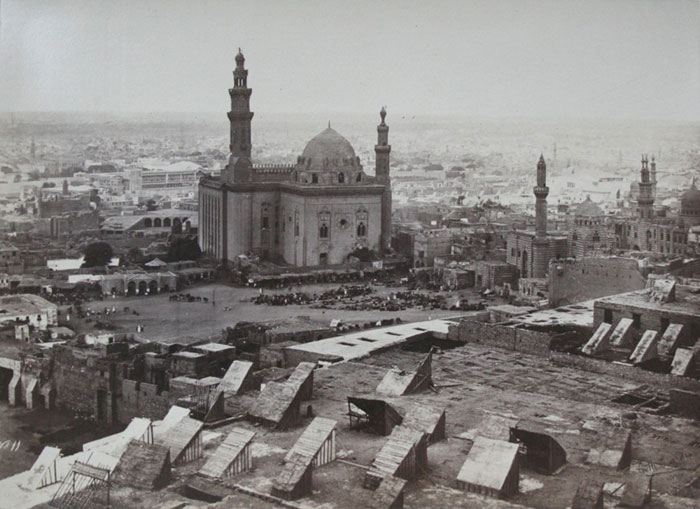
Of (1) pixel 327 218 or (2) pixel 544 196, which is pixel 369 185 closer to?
(1) pixel 327 218

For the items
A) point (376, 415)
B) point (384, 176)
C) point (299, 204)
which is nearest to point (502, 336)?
point (376, 415)

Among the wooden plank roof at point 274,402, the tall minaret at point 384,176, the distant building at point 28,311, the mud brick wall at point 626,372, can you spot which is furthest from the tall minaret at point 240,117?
the wooden plank roof at point 274,402

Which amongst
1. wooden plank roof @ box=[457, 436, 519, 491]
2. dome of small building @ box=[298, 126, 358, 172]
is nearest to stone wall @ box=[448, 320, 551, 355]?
wooden plank roof @ box=[457, 436, 519, 491]

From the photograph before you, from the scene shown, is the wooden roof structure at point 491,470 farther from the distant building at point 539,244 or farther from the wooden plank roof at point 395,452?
the distant building at point 539,244

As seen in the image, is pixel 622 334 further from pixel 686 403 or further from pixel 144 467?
pixel 144 467

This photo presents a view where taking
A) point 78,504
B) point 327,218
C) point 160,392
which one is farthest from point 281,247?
point 78,504

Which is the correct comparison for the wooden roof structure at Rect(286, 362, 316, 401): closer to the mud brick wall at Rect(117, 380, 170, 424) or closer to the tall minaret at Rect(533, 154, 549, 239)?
the mud brick wall at Rect(117, 380, 170, 424)

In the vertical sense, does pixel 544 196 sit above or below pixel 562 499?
above
